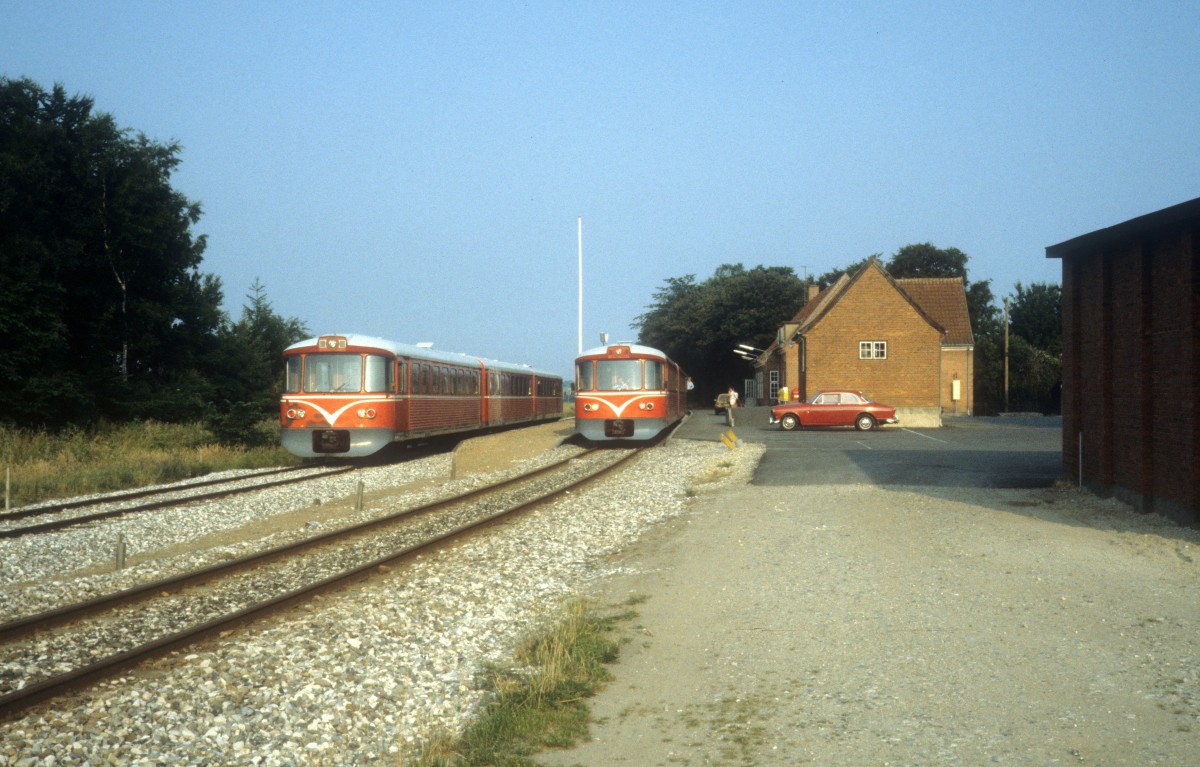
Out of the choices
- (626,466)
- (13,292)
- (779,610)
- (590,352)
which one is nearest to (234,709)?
(779,610)

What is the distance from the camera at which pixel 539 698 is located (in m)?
5.80

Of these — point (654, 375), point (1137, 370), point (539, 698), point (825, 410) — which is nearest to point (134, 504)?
point (539, 698)

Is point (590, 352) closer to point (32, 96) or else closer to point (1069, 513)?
point (1069, 513)

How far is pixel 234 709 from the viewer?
5855 millimetres

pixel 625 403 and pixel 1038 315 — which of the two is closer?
pixel 625 403

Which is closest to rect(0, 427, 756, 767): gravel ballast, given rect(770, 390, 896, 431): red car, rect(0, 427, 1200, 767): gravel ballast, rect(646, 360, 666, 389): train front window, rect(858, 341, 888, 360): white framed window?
rect(0, 427, 1200, 767): gravel ballast

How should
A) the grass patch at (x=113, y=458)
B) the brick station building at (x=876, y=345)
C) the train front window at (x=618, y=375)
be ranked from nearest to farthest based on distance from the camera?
the grass patch at (x=113, y=458), the train front window at (x=618, y=375), the brick station building at (x=876, y=345)

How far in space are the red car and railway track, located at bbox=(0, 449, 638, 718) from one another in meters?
21.6

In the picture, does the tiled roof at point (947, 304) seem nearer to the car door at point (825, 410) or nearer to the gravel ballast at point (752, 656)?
the car door at point (825, 410)

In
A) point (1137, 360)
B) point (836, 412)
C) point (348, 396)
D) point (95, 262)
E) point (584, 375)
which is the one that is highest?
point (95, 262)

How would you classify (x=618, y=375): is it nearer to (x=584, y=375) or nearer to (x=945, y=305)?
(x=584, y=375)

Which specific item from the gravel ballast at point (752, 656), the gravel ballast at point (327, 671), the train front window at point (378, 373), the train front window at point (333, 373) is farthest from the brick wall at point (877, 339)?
the gravel ballast at point (327, 671)

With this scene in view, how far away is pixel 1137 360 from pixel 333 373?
51.3ft

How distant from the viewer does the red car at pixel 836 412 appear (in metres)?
33.6
